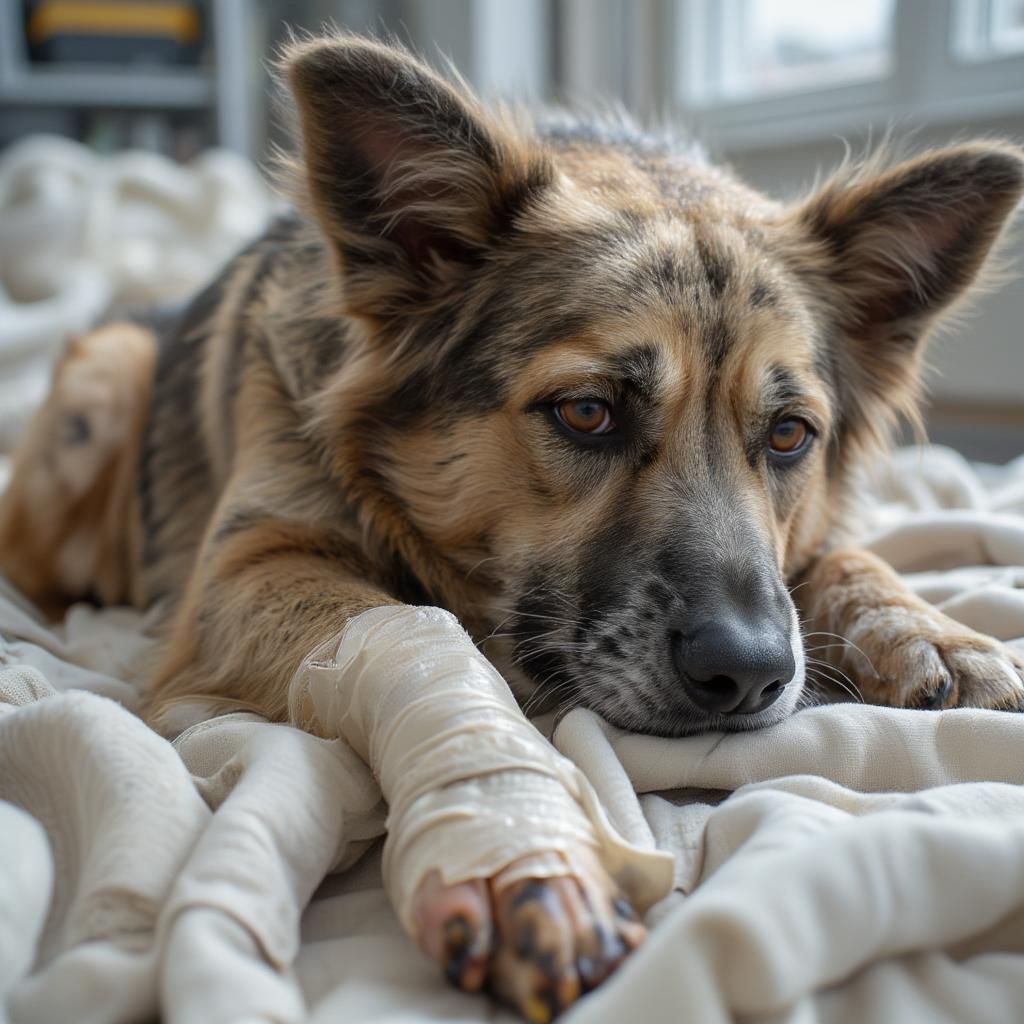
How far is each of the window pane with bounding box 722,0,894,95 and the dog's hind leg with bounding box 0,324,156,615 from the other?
3.15 metres

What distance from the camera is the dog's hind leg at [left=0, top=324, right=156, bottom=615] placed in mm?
2598

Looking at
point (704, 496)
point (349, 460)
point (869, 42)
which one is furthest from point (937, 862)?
point (869, 42)

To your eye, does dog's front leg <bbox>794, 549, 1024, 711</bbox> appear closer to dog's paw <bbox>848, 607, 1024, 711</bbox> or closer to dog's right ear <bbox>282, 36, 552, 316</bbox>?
dog's paw <bbox>848, 607, 1024, 711</bbox>

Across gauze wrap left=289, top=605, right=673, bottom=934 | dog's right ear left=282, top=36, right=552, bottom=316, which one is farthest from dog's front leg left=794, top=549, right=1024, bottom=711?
dog's right ear left=282, top=36, right=552, bottom=316

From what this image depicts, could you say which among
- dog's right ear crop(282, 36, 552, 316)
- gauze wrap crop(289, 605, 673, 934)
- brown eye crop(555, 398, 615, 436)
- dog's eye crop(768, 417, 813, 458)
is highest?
dog's right ear crop(282, 36, 552, 316)

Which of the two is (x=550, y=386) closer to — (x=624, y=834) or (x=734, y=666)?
(x=734, y=666)

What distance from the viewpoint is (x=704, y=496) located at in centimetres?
147

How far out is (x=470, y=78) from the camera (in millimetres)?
5035

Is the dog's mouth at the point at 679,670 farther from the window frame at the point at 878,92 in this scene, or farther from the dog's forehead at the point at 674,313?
the window frame at the point at 878,92

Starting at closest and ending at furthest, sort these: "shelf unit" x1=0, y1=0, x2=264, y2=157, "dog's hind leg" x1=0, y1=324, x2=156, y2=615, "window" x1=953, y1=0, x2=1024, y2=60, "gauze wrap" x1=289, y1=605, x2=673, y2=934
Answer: "gauze wrap" x1=289, y1=605, x2=673, y2=934 → "dog's hind leg" x1=0, y1=324, x2=156, y2=615 → "window" x1=953, y1=0, x2=1024, y2=60 → "shelf unit" x1=0, y1=0, x2=264, y2=157

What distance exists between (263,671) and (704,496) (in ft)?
2.25

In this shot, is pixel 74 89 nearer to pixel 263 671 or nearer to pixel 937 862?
pixel 263 671

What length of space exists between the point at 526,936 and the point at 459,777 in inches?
6.7

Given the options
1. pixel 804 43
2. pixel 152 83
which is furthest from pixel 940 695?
pixel 152 83
